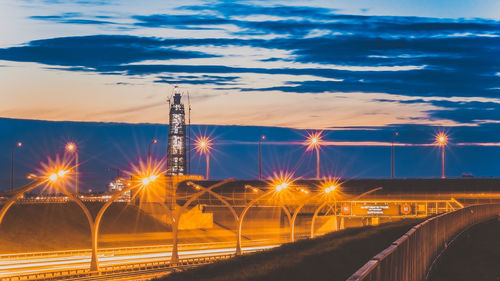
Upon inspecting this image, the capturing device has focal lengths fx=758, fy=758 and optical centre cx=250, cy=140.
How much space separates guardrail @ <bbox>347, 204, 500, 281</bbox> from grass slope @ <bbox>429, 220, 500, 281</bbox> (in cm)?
41

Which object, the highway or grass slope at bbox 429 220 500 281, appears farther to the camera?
the highway

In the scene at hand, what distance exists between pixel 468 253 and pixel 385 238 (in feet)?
28.6

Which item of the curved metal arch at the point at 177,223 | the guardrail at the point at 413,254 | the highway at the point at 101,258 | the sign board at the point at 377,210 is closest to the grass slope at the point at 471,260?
the guardrail at the point at 413,254

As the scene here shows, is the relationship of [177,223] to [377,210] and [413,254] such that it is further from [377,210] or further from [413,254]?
[413,254]

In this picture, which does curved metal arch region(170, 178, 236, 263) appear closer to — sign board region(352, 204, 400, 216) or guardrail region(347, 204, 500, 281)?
guardrail region(347, 204, 500, 281)

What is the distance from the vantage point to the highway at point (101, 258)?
61.6 metres

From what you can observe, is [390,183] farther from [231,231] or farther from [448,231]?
[448,231]

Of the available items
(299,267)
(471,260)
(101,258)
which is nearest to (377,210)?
(101,258)

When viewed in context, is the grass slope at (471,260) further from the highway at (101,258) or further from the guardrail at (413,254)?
the highway at (101,258)

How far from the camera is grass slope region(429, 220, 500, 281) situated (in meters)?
23.7

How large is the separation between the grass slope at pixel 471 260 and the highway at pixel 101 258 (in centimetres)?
2890

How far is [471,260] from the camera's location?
94.0 ft

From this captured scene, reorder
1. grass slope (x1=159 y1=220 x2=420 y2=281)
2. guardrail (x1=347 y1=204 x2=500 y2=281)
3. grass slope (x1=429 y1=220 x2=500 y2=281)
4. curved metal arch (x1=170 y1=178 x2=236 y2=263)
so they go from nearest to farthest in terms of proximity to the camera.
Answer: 1. guardrail (x1=347 y1=204 x2=500 y2=281)
2. grass slope (x1=159 y1=220 x2=420 y2=281)
3. grass slope (x1=429 y1=220 x2=500 y2=281)
4. curved metal arch (x1=170 y1=178 x2=236 y2=263)

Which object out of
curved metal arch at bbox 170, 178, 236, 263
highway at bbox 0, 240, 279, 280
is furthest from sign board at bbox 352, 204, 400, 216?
curved metal arch at bbox 170, 178, 236, 263
